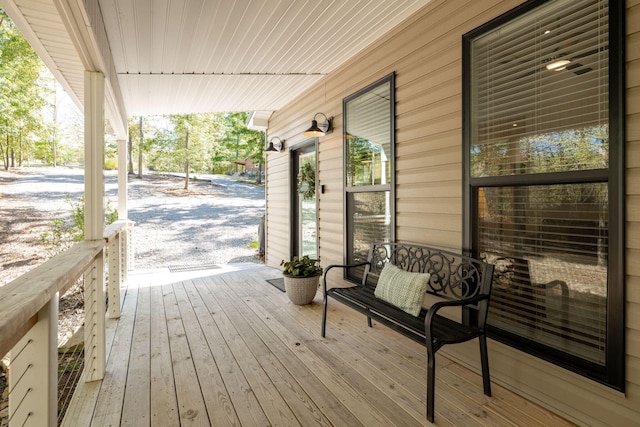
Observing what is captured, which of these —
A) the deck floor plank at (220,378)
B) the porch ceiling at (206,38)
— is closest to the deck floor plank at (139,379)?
the deck floor plank at (220,378)

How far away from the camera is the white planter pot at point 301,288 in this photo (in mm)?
3932

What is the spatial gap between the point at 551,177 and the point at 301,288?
2654 millimetres

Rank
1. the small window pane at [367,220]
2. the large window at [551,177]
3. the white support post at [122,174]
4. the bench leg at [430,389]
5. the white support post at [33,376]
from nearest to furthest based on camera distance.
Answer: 1. the white support post at [33,376]
2. the large window at [551,177]
3. the bench leg at [430,389]
4. the small window pane at [367,220]
5. the white support post at [122,174]

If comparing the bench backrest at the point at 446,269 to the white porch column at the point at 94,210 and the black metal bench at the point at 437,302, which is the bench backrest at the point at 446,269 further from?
the white porch column at the point at 94,210

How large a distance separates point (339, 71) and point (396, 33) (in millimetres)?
1075

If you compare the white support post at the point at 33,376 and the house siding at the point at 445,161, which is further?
the house siding at the point at 445,161

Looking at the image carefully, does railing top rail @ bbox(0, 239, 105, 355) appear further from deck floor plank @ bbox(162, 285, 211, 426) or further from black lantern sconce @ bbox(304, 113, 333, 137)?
black lantern sconce @ bbox(304, 113, 333, 137)

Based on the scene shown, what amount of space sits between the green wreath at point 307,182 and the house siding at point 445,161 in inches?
19.1

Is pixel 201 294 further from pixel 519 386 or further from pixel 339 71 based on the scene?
pixel 519 386

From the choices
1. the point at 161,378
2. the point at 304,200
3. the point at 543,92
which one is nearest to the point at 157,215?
the point at 304,200

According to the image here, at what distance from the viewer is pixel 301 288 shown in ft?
12.9

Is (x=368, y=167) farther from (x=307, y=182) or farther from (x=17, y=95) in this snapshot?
(x=17, y=95)

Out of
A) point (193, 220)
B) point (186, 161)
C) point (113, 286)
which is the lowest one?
point (113, 286)

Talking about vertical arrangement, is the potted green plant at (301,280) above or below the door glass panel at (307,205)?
below
